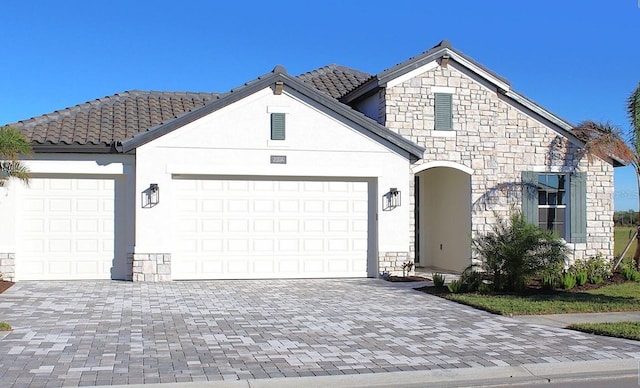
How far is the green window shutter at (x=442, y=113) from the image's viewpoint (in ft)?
62.2

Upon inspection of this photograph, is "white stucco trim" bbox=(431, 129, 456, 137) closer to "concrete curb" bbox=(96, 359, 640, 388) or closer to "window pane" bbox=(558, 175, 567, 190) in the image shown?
"window pane" bbox=(558, 175, 567, 190)

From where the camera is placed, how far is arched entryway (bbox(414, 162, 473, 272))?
63.2 feet

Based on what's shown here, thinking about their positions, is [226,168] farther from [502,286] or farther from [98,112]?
[502,286]

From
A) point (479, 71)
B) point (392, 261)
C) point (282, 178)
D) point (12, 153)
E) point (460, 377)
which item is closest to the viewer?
point (460, 377)

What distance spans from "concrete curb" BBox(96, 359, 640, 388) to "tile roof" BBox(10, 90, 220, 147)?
1041 cm

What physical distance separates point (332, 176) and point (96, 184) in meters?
5.66

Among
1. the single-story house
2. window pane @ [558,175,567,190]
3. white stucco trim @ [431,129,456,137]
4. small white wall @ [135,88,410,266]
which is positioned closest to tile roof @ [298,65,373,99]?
the single-story house

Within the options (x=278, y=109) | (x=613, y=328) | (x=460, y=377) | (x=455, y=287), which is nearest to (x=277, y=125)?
(x=278, y=109)

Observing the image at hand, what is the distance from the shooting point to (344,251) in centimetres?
1753

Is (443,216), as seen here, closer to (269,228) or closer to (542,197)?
(542,197)

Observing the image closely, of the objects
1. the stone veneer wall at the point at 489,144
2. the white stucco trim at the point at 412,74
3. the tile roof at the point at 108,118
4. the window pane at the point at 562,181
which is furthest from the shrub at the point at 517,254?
the tile roof at the point at 108,118

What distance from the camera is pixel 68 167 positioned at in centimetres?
1636

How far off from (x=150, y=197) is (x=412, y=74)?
25.0 ft

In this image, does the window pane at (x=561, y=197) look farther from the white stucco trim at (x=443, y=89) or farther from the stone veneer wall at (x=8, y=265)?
the stone veneer wall at (x=8, y=265)
